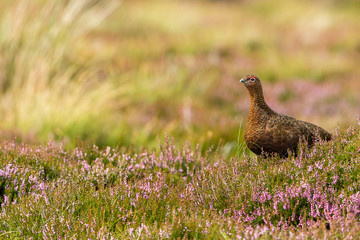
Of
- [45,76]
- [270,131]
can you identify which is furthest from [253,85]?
[45,76]

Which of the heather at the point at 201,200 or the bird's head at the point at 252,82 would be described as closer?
the heather at the point at 201,200

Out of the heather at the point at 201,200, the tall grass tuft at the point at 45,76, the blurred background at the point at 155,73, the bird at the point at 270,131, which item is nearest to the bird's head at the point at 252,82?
the bird at the point at 270,131

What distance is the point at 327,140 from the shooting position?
361 centimetres

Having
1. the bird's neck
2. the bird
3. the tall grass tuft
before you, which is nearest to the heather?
the bird

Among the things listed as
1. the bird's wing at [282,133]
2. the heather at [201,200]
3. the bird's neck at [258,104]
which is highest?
the bird's neck at [258,104]

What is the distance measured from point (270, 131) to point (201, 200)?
63 centimetres

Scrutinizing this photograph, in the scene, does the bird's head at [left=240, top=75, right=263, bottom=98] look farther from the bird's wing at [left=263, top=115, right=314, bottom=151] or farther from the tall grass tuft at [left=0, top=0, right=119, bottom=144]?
the tall grass tuft at [left=0, top=0, right=119, bottom=144]

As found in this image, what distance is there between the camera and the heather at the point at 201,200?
8.91 feet

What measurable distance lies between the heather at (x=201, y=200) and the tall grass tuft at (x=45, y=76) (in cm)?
252

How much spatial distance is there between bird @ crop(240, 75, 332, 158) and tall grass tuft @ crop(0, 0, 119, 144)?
3153 mm

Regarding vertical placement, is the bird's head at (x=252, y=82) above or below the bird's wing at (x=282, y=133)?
above

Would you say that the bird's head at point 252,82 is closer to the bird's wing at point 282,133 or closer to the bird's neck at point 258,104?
the bird's neck at point 258,104

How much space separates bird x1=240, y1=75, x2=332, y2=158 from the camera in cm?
331

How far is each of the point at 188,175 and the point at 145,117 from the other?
3557 millimetres
